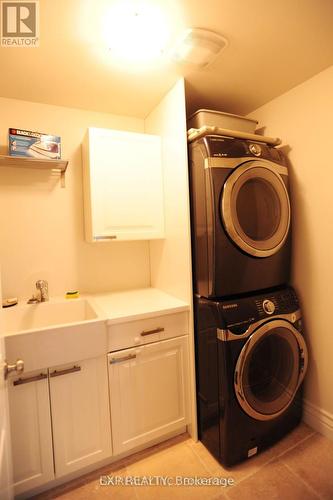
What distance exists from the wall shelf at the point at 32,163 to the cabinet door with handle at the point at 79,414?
1.26 m

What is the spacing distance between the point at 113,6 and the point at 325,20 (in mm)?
977

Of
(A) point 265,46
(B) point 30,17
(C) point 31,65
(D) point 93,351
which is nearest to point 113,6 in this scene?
(B) point 30,17

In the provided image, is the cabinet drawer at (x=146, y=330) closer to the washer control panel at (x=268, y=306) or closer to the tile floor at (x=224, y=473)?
the washer control panel at (x=268, y=306)

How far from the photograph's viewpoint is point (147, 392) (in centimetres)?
149

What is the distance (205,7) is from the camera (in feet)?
3.47

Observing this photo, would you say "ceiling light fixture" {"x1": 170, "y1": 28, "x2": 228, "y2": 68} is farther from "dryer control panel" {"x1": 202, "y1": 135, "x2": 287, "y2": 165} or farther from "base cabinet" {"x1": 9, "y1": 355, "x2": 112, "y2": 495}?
"base cabinet" {"x1": 9, "y1": 355, "x2": 112, "y2": 495}

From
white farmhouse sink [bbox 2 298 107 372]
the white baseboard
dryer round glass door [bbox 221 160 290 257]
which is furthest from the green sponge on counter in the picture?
the white baseboard

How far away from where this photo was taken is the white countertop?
1440mm

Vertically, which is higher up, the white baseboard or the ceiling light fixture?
the ceiling light fixture

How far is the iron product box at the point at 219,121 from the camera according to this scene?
1.58 metres

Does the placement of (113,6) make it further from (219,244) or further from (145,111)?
(219,244)

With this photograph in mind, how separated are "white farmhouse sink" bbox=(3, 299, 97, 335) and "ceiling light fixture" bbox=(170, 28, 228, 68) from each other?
154 centimetres

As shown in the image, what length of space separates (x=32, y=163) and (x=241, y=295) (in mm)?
1616

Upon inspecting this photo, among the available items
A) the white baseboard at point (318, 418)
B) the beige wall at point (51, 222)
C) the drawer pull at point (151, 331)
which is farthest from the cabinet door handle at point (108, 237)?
the white baseboard at point (318, 418)
